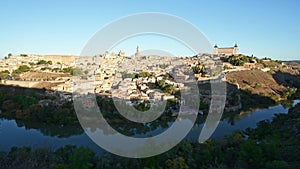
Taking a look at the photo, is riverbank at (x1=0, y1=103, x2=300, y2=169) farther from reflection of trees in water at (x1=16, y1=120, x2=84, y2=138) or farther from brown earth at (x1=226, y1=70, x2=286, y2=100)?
brown earth at (x1=226, y1=70, x2=286, y2=100)

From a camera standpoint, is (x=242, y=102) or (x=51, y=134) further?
(x=242, y=102)

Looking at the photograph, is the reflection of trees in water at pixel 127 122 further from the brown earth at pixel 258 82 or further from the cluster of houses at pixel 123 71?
the brown earth at pixel 258 82

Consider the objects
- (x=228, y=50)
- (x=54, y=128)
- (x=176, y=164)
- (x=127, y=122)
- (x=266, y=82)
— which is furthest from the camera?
(x=228, y=50)

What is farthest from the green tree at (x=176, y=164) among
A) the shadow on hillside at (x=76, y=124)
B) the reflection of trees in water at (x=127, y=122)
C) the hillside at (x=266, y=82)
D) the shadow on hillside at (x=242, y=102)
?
the hillside at (x=266, y=82)

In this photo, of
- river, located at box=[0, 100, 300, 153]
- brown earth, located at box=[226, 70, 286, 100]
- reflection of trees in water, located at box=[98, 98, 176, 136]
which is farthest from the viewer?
brown earth, located at box=[226, 70, 286, 100]

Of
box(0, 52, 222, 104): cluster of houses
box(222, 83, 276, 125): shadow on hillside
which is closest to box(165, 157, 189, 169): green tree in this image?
box(222, 83, 276, 125): shadow on hillside

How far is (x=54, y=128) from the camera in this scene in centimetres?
724

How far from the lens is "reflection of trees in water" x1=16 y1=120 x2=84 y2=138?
689 cm

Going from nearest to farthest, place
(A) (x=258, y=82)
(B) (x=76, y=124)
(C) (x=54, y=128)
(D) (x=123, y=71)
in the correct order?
(C) (x=54, y=128) → (B) (x=76, y=124) → (A) (x=258, y=82) → (D) (x=123, y=71)

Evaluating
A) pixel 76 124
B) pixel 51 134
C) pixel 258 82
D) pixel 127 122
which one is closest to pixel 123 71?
pixel 258 82

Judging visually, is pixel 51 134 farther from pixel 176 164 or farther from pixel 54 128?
pixel 176 164

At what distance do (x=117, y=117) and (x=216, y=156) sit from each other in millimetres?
4194

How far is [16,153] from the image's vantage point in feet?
13.5

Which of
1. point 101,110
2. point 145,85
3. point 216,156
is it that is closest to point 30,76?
point 145,85
